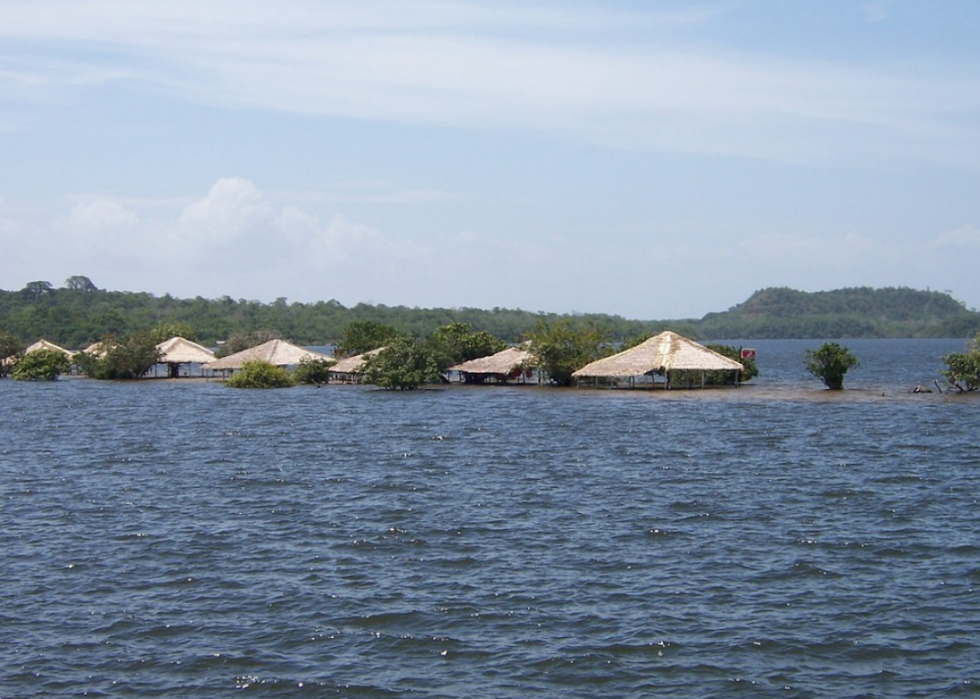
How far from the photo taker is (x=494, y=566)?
19.3 meters

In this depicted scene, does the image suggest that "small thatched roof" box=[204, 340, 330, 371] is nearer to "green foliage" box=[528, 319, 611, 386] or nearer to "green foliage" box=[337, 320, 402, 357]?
"green foliage" box=[337, 320, 402, 357]

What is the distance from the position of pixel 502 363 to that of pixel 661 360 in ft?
38.3

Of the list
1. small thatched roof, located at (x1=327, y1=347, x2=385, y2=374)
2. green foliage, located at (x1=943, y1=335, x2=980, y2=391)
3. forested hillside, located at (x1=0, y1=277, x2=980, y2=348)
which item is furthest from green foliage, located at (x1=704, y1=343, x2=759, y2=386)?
forested hillside, located at (x1=0, y1=277, x2=980, y2=348)

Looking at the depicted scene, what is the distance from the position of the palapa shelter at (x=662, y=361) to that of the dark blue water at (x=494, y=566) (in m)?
17.2

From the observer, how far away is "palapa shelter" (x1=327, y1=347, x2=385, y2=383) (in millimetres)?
64375

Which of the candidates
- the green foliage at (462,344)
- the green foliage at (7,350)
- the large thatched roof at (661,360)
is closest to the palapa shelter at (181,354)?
the green foliage at (7,350)

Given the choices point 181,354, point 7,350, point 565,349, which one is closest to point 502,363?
point 565,349

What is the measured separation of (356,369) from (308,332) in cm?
9529

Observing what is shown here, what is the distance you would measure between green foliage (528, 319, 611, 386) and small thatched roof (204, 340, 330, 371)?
1611 cm

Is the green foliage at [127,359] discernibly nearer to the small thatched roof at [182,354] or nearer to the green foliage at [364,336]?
the small thatched roof at [182,354]

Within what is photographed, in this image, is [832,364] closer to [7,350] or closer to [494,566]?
[494,566]

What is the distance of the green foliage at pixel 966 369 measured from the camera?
2036 inches

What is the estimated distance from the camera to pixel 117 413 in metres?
50.1

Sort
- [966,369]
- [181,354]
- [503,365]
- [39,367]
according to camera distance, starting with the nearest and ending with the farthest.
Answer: [966,369] → [503,365] → [181,354] → [39,367]
